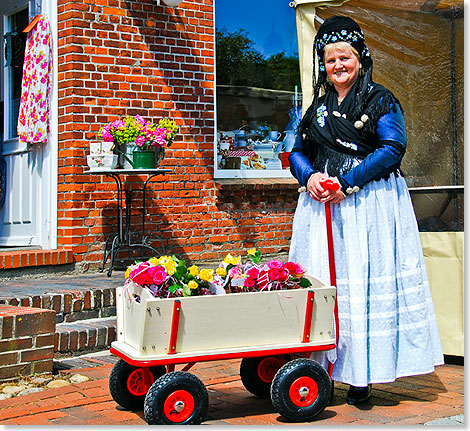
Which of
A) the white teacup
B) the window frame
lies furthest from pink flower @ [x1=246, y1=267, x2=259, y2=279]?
the white teacup

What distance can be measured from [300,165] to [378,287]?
30.0 inches

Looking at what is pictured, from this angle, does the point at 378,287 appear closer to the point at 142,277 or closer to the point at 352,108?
the point at 352,108

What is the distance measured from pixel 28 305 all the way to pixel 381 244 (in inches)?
99.9

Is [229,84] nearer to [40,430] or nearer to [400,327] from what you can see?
[400,327]

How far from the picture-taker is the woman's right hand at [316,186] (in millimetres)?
3879

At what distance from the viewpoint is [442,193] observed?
5125 mm

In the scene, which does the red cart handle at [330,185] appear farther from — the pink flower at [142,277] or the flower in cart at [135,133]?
the flower in cart at [135,133]

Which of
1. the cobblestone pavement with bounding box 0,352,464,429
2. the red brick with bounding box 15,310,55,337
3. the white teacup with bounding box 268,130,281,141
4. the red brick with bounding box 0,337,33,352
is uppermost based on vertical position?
the white teacup with bounding box 268,130,281,141

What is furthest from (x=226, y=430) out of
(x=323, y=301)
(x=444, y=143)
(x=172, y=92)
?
(x=172, y=92)

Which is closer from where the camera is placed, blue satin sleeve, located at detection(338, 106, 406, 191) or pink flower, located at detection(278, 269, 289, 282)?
pink flower, located at detection(278, 269, 289, 282)

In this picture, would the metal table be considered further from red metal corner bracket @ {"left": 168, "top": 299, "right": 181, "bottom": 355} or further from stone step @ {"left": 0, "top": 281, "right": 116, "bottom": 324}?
red metal corner bracket @ {"left": 168, "top": 299, "right": 181, "bottom": 355}

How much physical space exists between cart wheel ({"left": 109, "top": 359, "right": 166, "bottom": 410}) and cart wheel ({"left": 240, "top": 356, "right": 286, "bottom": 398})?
19.2 inches

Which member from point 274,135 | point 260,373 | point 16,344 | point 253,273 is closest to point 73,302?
point 16,344

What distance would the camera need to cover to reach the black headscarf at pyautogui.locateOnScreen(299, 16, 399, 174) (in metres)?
3.87
